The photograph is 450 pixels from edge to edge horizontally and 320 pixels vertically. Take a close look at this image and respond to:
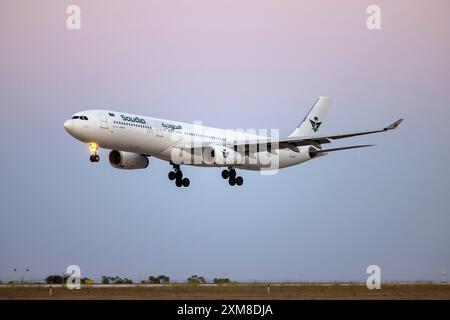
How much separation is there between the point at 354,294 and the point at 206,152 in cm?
1761

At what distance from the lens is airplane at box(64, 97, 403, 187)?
59969mm

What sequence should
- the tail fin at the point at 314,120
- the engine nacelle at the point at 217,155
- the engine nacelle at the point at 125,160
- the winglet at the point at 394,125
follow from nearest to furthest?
the winglet at the point at 394,125 < the engine nacelle at the point at 217,155 < the engine nacelle at the point at 125,160 < the tail fin at the point at 314,120

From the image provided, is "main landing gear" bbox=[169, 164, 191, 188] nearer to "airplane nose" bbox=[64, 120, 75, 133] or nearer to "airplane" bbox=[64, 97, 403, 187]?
"airplane" bbox=[64, 97, 403, 187]

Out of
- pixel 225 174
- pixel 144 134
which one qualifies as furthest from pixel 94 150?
pixel 225 174

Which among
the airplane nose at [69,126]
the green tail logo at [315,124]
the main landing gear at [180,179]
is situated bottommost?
the main landing gear at [180,179]

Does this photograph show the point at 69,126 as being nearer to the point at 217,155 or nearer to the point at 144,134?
the point at 144,134

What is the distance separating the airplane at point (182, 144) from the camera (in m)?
60.0

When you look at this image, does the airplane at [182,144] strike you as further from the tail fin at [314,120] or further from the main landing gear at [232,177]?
the tail fin at [314,120]

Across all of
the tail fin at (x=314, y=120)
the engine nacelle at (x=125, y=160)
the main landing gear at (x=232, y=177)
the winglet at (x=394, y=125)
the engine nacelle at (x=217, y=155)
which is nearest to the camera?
the winglet at (x=394, y=125)

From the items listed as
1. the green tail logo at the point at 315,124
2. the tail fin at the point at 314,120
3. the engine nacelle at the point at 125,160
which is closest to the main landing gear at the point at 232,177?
the engine nacelle at the point at 125,160

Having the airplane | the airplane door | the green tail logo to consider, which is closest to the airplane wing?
the airplane

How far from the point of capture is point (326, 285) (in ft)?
202

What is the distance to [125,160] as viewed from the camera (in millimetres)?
66562
